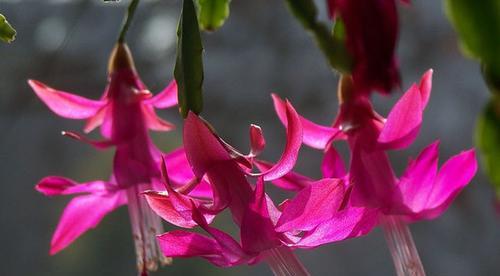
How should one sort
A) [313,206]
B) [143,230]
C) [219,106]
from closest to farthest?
[313,206]
[143,230]
[219,106]

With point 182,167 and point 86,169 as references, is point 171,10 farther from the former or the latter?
point 182,167

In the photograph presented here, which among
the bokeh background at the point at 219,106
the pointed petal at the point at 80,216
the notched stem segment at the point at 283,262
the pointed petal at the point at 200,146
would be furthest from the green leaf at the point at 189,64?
the bokeh background at the point at 219,106

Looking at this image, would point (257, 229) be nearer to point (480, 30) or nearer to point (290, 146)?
point (290, 146)

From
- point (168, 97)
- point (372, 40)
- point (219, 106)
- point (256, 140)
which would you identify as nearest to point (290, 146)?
point (256, 140)

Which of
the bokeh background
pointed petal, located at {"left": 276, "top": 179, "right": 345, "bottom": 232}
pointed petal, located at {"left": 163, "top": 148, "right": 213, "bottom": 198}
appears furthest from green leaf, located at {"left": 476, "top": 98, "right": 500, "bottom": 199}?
the bokeh background

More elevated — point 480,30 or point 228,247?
point 480,30
